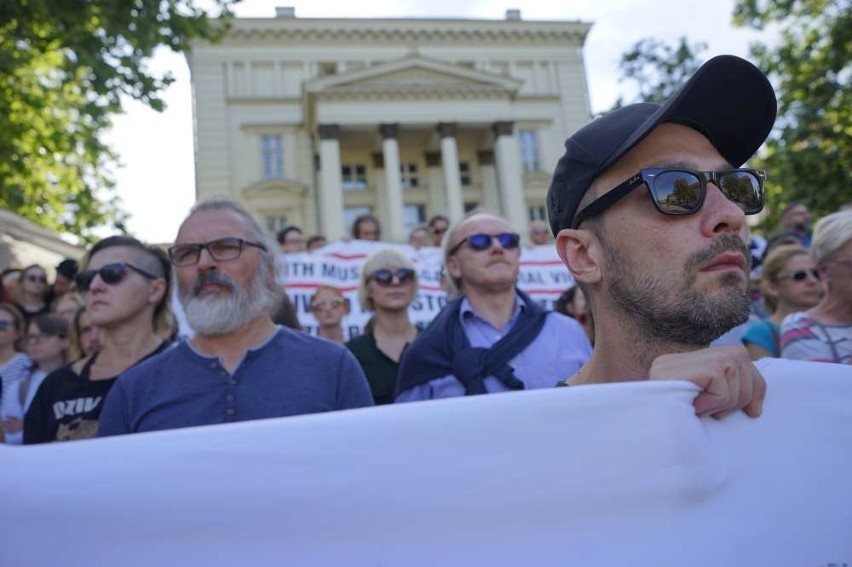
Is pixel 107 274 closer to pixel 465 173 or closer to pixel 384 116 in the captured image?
pixel 384 116

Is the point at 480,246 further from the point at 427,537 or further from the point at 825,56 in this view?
the point at 825,56

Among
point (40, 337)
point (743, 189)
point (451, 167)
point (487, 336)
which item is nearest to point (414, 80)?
point (451, 167)

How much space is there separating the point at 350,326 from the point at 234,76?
33.3 m

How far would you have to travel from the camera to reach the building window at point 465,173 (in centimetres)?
3891

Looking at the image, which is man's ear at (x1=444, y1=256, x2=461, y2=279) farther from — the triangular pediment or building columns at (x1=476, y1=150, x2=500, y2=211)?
building columns at (x1=476, y1=150, x2=500, y2=211)

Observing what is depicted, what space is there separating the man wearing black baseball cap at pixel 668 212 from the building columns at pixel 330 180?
3217cm

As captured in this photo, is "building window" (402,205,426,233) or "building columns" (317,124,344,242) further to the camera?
"building window" (402,205,426,233)

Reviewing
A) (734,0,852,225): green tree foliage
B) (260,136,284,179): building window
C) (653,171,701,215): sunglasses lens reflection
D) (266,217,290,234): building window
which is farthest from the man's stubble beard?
(260,136,284,179): building window

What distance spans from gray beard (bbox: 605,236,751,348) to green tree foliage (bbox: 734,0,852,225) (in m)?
18.0

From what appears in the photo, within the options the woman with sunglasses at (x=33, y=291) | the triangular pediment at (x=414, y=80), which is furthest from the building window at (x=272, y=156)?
the woman with sunglasses at (x=33, y=291)

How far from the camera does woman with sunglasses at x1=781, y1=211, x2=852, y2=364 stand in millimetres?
3188

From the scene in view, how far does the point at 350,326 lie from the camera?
7.23 m

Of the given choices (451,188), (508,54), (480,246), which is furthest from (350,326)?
(508,54)

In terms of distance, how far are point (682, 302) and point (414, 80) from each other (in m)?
34.5
